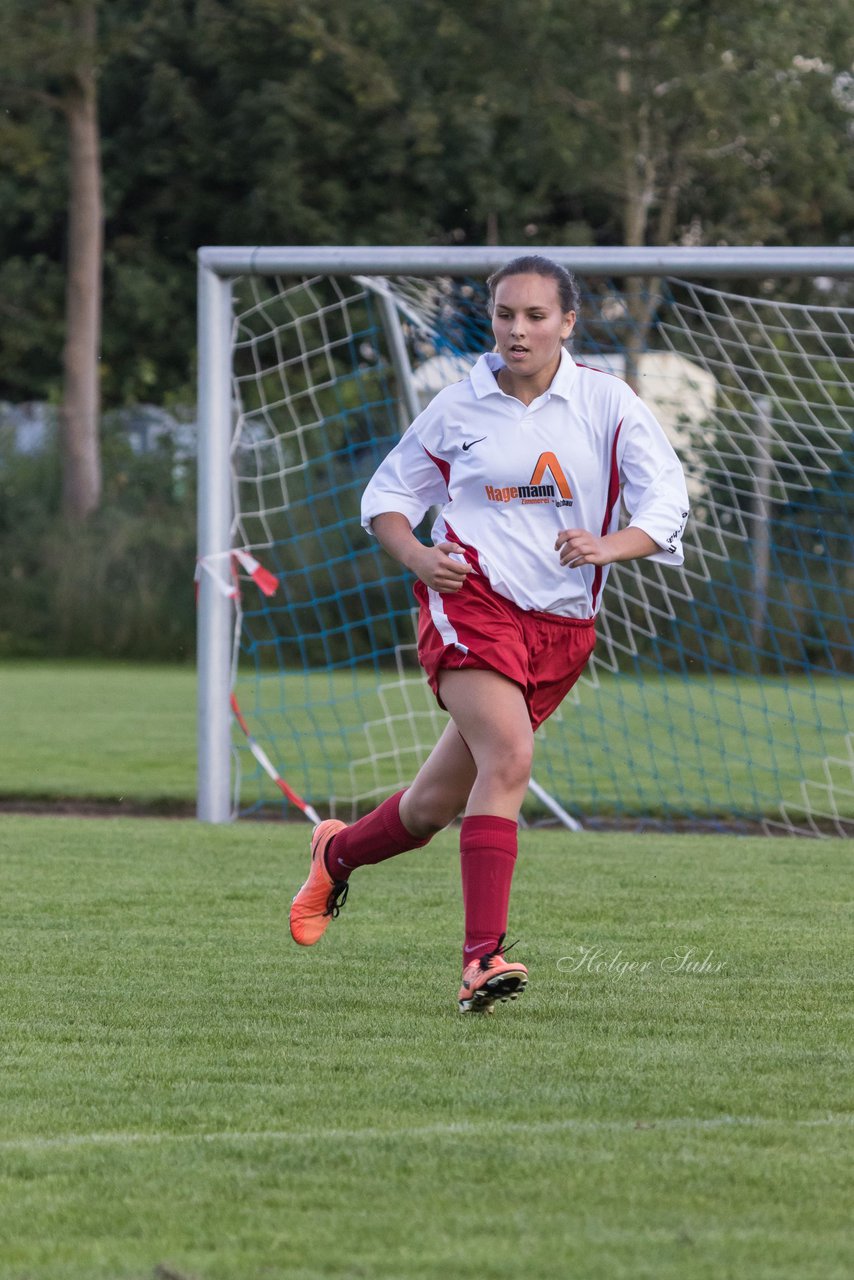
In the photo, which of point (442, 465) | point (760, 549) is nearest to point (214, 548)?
point (442, 465)

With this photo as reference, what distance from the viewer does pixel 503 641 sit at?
4387mm

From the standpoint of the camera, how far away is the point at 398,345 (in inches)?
379

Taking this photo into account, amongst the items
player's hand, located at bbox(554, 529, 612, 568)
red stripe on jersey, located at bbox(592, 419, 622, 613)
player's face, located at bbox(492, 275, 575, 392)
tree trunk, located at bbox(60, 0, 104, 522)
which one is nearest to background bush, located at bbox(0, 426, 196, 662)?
tree trunk, located at bbox(60, 0, 104, 522)

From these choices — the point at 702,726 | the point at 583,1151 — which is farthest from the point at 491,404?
the point at 702,726

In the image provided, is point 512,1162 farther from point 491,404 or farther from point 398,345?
point 398,345

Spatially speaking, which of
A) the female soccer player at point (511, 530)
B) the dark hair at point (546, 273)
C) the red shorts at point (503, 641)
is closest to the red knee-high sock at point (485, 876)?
the female soccer player at point (511, 530)

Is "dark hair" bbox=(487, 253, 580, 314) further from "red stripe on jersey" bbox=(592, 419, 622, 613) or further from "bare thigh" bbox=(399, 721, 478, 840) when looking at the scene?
"bare thigh" bbox=(399, 721, 478, 840)

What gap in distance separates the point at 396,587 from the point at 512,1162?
616 inches

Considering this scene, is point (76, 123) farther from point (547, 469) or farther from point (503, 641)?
point (503, 641)

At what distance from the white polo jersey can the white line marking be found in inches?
60.3

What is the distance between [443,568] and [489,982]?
37.4 inches

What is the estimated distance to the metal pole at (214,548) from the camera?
8266 mm

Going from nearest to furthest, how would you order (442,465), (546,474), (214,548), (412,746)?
1. (546,474)
2. (442,465)
3. (214,548)
4. (412,746)

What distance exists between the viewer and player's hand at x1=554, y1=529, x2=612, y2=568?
4.22m
